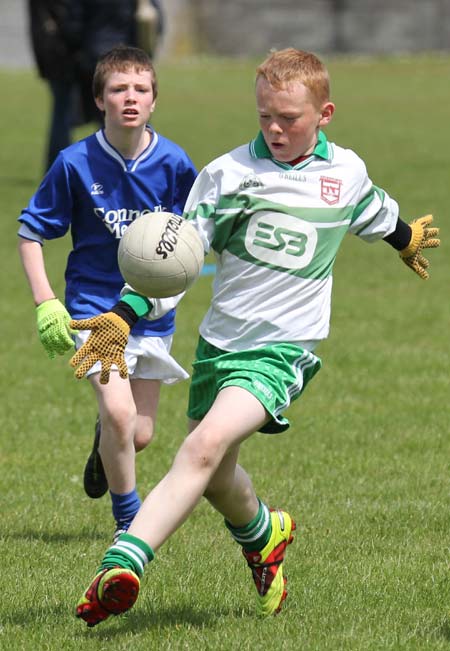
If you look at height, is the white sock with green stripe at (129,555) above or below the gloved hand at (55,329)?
below

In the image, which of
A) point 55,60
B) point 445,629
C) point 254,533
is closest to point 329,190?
point 254,533

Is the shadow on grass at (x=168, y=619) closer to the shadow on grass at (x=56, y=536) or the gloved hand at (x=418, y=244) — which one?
the shadow on grass at (x=56, y=536)

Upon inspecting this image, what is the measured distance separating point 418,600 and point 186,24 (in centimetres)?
3729

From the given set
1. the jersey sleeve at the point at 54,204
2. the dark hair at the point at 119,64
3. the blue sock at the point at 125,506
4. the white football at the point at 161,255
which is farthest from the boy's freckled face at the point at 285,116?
the blue sock at the point at 125,506

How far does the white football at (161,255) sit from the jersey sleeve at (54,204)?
3.85ft

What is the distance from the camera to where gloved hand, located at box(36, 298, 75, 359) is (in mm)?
5004

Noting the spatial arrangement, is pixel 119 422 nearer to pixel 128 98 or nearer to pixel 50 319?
pixel 50 319

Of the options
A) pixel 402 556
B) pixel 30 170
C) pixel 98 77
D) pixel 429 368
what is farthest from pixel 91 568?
pixel 30 170

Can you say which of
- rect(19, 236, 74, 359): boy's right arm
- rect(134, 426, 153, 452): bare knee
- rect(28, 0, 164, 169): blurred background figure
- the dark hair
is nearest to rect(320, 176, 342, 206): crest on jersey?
rect(19, 236, 74, 359): boy's right arm

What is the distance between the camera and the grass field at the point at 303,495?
4.48 metres

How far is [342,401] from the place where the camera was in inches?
327

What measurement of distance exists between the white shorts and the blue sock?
0.50 metres

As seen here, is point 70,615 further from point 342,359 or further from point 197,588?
point 342,359

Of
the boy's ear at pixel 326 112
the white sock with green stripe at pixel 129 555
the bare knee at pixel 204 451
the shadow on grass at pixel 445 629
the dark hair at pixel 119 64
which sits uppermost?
the boy's ear at pixel 326 112
